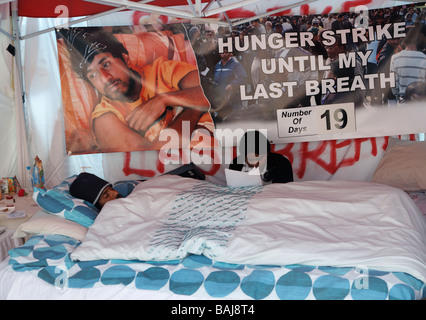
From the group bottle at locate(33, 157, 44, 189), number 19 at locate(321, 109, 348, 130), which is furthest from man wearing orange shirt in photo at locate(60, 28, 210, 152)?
number 19 at locate(321, 109, 348, 130)

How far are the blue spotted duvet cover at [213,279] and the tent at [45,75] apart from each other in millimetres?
1637

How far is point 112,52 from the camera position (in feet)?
12.9

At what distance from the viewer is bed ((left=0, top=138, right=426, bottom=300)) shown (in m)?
2.08

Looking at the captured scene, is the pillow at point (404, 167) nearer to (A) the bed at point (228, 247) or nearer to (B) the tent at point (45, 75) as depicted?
(A) the bed at point (228, 247)

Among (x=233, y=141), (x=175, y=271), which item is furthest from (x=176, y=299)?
(x=233, y=141)

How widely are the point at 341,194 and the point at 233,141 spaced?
1350mm

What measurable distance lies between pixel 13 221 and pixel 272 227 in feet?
5.58

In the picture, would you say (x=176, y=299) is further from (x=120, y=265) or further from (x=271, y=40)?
(x=271, y=40)

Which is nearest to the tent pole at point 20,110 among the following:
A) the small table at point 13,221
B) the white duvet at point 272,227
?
the small table at point 13,221

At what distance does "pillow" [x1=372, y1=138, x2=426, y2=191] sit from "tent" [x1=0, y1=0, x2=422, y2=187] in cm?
115

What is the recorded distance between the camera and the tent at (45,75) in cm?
373

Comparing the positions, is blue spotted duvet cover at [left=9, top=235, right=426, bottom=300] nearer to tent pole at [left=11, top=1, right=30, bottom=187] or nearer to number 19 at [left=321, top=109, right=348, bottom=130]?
tent pole at [left=11, top=1, right=30, bottom=187]

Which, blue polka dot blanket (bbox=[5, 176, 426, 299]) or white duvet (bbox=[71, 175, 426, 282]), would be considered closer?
blue polka dot blanket (bbox=[5, 176, 426, 299])
